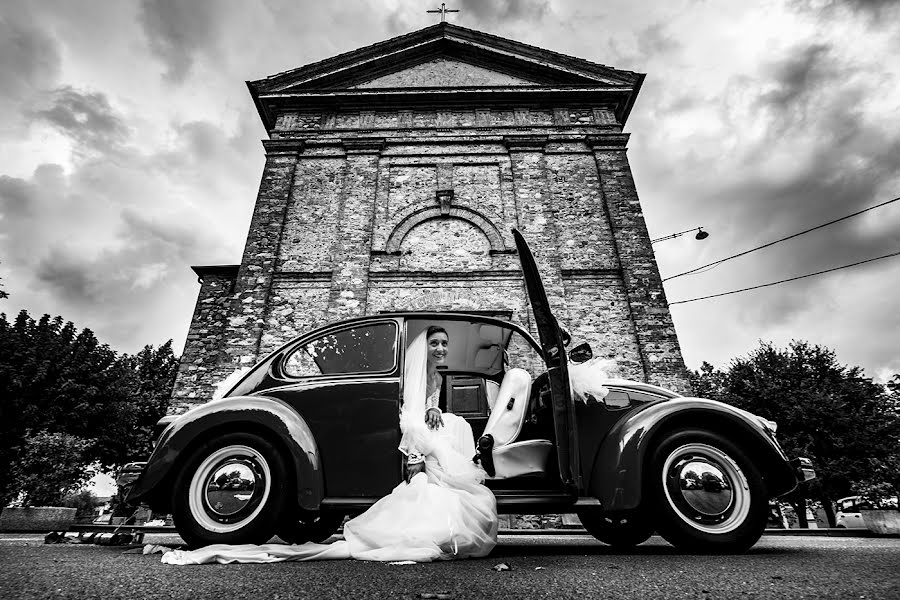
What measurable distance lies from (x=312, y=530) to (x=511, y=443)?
1.90 meters

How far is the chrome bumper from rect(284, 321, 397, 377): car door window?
2.94 meters

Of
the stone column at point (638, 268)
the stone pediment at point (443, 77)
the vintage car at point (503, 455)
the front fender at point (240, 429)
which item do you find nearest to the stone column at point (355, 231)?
the stone pediment at point (443, 77)

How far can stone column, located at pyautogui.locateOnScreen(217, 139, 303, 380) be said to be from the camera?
31.6 feet

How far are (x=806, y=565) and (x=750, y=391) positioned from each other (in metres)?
19.3

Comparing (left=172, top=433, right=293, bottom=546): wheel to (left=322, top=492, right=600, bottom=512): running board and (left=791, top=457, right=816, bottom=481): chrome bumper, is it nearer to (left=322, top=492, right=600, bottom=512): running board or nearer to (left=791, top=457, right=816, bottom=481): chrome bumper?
(left=322, top=492, right=600, bottom=512): running board

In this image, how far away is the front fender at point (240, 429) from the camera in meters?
3.05

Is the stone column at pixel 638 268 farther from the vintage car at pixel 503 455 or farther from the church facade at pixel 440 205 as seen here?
the vintage car at pixel 503 455

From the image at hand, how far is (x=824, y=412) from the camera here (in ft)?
53.2

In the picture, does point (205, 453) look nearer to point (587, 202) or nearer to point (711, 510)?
point (711, 510)

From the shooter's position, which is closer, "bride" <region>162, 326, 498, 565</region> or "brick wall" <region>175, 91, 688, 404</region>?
"bride" <region>162, 326, 498, 565</region>

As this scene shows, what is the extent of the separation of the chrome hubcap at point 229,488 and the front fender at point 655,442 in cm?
232

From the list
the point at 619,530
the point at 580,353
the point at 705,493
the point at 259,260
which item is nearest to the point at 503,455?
the point at 580,353

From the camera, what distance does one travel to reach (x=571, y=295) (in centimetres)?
1023

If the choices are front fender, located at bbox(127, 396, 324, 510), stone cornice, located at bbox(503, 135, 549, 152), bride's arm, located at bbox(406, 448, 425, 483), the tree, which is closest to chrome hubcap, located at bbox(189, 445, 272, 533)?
front fender, located at bbox(127, 396, 324, 510)
